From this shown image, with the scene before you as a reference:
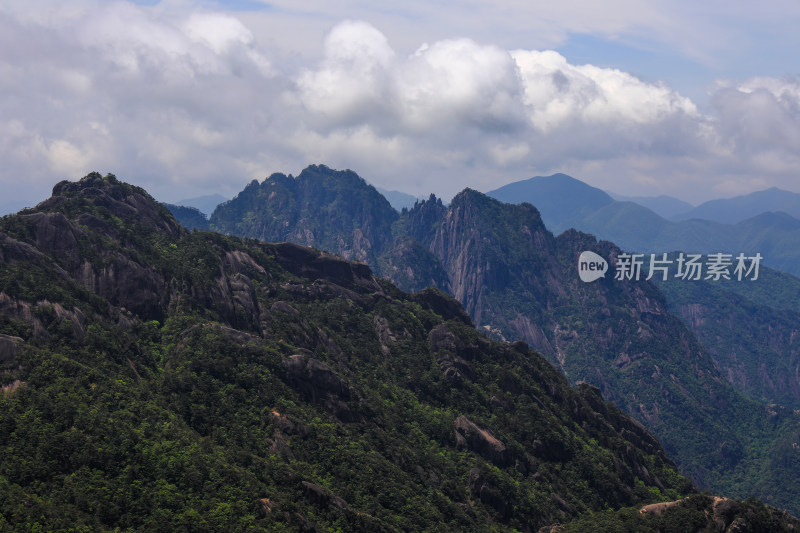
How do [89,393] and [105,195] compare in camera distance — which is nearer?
[89,393]

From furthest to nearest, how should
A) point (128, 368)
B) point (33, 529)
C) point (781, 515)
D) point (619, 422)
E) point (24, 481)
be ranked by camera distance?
point (619, 422), point (128, 368), point (781, 515), point (24, 481), point (33, 529)

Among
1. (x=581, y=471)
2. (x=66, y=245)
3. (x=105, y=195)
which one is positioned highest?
(x=105, y=195)

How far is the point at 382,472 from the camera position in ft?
322

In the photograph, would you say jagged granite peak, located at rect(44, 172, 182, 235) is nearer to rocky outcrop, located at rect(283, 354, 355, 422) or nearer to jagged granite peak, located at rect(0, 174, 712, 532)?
jagged granite peak, located at rect(0, 174, 712, 532)

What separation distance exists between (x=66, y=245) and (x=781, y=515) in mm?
123558

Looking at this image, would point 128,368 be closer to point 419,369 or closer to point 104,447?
point 104,447

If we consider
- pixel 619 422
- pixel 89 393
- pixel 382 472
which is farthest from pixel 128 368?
pixel 619 422

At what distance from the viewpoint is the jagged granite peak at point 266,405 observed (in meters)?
68.9

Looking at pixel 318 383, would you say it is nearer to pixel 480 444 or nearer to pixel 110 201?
pixel 480 444

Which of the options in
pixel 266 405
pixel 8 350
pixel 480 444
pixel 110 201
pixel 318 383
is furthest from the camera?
pixel 110 201

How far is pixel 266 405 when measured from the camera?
10025 centimetres

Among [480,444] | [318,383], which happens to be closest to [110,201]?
[318,383]

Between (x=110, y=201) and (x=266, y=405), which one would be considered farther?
(x=110, y=201)

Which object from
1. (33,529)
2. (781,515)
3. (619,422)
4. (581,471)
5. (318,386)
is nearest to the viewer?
(33,529)
